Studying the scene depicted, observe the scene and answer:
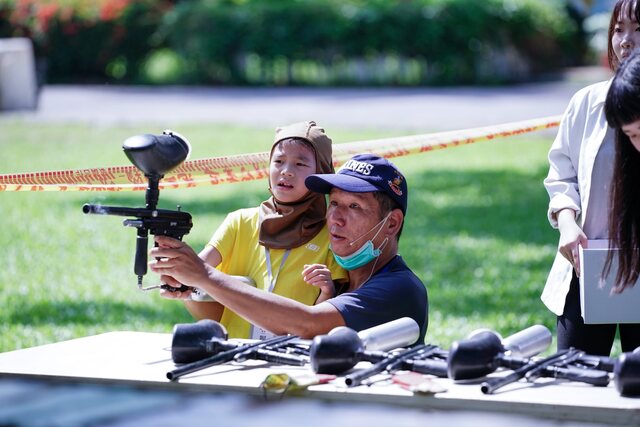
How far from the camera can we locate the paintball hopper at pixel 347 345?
3.27 meters

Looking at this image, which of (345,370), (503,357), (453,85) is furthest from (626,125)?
(453,85)

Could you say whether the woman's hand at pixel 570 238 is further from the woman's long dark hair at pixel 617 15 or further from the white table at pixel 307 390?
the white table at pixel 307 390

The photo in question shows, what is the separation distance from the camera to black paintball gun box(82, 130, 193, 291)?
11.2 ft

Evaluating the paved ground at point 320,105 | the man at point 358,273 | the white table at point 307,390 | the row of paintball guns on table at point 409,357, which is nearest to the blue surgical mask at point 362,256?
the man at point 358,273

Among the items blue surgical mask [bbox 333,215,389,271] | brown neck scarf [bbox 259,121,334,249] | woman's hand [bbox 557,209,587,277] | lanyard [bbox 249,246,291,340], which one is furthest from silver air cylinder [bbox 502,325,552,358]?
brown neck scarf [bbox 259,121,334,249]

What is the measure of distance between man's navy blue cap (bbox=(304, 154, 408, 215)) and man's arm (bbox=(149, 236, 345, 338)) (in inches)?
17.1

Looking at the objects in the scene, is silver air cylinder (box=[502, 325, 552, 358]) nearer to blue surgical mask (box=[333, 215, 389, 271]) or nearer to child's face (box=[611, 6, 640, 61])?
blue surgical mask (box=[333, 215, 389, 271])

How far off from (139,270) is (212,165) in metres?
1.81

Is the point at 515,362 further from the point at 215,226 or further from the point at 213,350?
the point at 215,226

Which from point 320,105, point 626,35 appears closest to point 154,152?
point 626,35

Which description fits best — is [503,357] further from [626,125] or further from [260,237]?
[260,237]

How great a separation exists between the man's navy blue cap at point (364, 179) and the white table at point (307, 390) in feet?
2.58

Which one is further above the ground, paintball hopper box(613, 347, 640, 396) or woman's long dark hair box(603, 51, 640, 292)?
woman's long dark hair box(603, 51, 640, 292)

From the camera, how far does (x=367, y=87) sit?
25.0 meters
